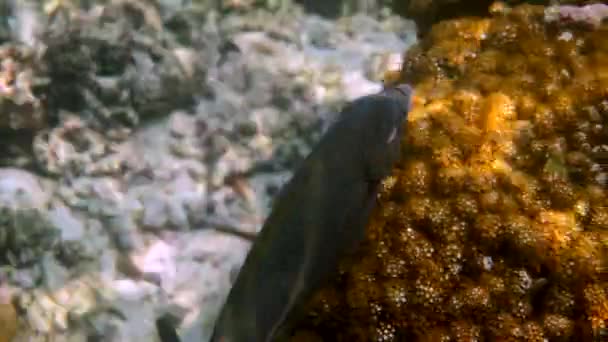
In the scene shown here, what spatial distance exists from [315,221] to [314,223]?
1 centimetres

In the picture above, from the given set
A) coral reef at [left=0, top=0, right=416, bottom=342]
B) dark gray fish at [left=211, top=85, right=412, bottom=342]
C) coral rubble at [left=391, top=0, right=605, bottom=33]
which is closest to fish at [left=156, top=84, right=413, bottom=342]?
dark gray fish at [left=211, top=85, right=412, bottom=342]

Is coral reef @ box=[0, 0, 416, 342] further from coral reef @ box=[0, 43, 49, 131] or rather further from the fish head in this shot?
the fish head

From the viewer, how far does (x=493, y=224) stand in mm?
3049

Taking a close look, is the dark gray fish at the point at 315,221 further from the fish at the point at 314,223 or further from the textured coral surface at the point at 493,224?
the textured coral surface at the point at 493,224

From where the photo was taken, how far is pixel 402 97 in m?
3.20

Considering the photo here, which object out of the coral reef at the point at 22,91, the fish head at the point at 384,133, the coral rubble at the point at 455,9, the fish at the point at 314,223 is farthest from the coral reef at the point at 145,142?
the fish head at the point at 384,133

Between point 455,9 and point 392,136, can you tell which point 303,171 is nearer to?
point 392,136

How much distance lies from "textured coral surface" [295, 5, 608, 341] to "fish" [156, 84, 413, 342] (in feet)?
0.73

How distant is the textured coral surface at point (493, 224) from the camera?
292 cm

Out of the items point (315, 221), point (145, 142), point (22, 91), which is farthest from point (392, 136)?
point (22, 91)

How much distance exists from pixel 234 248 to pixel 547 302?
6.79 ft

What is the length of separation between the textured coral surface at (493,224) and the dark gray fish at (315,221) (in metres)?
0.23

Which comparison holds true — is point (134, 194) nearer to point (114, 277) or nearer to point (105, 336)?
point (114, 277)

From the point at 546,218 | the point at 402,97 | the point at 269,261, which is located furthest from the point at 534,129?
the point at 269,261
